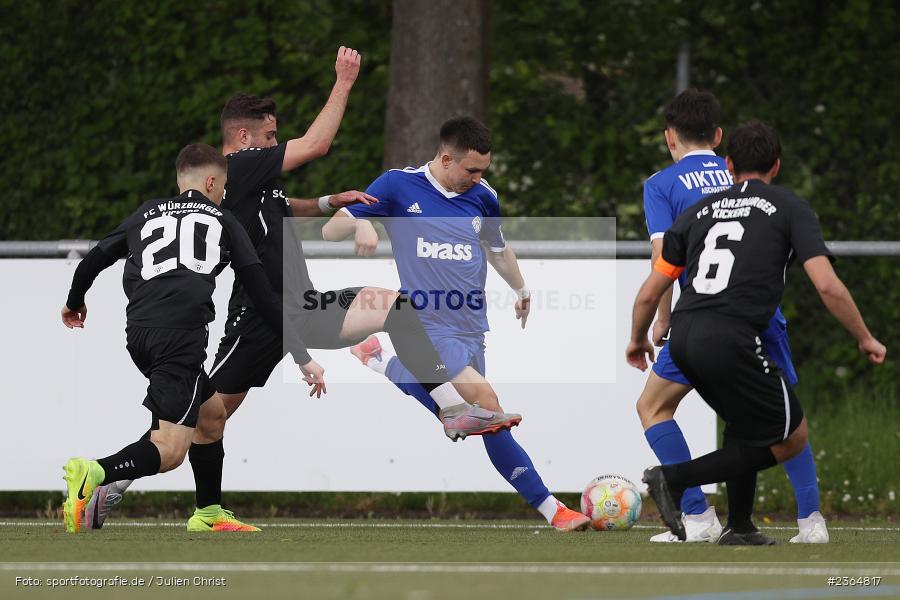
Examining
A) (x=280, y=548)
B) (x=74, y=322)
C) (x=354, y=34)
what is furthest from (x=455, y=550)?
(x=354, y=34)

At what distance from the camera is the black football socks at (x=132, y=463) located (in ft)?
22.4

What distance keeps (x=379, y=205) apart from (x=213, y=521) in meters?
1.81

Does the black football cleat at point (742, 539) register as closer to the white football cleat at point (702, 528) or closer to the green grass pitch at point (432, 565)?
the green grass pitch at point (432, 565)

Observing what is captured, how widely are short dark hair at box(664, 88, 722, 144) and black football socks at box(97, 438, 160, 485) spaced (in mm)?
2840

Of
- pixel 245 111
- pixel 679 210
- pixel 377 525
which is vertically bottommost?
pixel 377 525

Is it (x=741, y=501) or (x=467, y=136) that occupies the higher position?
(x=467, y=136)

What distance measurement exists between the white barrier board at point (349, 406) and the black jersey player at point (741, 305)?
8.98 ft

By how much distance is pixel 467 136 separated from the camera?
305 inches

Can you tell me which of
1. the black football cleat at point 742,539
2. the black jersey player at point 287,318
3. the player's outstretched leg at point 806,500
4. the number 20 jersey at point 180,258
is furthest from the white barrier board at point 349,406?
the black football cleat at point 742,539

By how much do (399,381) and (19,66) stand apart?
5.96 metres

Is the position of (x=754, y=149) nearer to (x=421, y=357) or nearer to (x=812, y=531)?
(x=812, y=531)

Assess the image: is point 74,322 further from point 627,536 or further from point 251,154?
point 627,536

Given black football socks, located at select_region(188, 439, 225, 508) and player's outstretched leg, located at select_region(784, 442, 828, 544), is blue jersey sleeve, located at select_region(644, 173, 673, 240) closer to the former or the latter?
player's outstretched leg, located at select_region(784, 442, 828, 544)

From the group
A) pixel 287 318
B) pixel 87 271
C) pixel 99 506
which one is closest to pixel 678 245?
pixel 287 318
